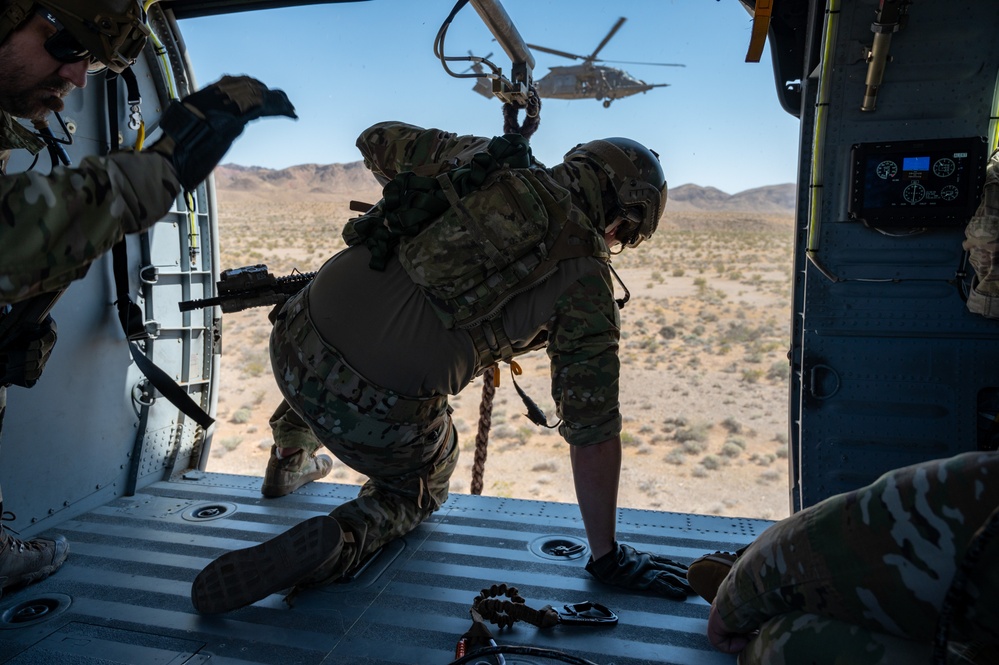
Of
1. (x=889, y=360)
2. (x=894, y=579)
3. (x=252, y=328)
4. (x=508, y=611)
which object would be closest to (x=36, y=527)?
(x=508, y=611)

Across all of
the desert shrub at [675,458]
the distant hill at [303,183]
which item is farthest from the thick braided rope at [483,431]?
the distant hill at [303,183]

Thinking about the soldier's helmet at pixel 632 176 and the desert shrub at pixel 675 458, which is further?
the desert shrub at pixel 675 458

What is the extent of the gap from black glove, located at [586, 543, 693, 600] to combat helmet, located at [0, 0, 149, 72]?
7.01 ft

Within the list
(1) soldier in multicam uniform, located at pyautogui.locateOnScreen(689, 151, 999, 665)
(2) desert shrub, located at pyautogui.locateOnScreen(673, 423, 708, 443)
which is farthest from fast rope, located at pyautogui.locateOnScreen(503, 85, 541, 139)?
(2) desert shrub, located at pyautogui.locateOnScreen(673, 423, 708, 443)

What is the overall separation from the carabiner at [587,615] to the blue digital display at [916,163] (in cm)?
209

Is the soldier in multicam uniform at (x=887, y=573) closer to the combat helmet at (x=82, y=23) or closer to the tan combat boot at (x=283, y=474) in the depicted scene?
the combat helmet at (x=82, y=23)

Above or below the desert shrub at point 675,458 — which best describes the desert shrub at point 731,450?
above

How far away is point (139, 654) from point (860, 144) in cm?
316

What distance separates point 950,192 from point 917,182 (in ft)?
0.40

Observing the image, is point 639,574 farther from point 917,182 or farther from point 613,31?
point 613,31

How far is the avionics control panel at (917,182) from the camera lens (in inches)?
112

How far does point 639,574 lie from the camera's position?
2.55 m

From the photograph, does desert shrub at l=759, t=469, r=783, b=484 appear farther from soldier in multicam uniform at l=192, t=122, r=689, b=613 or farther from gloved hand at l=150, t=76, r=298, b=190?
gloved hand at l=150, t=76, r=298, b=190

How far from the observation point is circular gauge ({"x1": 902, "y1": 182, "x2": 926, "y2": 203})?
2908mm
